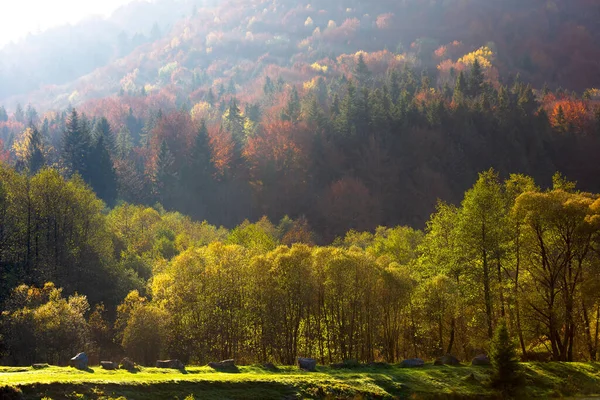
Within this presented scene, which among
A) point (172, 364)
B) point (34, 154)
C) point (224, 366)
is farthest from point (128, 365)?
point (34, 154)

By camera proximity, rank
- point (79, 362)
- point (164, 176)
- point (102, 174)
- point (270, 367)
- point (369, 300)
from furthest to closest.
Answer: point (164, 176) → point (102, 174) → point (369, 300) → point (270, 367) → point (79, 362)

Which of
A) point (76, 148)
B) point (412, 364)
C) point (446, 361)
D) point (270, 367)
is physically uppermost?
point (76, 148)

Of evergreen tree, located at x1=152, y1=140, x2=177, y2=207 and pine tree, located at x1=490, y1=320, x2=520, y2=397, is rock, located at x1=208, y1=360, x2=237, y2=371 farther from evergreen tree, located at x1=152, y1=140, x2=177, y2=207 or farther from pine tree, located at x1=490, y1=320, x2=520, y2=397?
evergreen tree, located at x1=152, y1=140, x2=177, y2=207

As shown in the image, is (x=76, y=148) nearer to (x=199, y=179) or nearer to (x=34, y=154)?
(x=34, y=154)

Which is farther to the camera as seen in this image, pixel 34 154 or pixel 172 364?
pixel 34 154

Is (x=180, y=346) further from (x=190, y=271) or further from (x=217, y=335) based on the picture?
(x=190, y=271)

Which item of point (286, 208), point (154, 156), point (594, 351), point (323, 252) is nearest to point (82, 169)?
point (154, 156)

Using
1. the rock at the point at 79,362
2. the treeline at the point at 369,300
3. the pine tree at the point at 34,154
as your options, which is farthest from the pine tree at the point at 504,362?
the pine tree at the point at 34,154

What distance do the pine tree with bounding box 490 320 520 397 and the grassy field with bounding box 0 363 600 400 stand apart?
115cm

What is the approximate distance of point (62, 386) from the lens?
34.5 meters

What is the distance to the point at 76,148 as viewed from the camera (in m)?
175

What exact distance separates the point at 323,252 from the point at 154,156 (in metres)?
144

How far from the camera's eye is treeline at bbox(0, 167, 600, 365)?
199 feet

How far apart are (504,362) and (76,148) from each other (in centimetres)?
15636
